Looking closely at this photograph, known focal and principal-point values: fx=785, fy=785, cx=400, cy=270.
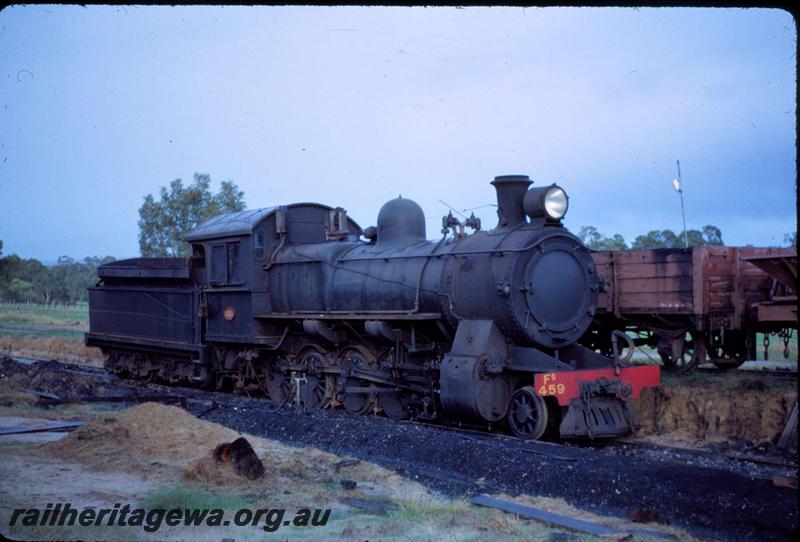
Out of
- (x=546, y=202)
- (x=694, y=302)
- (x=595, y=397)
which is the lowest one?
(x=595, y=397)

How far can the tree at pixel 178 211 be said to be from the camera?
143ft

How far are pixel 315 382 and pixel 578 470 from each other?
710cm

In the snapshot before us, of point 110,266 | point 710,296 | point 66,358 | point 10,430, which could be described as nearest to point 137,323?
point 110,266

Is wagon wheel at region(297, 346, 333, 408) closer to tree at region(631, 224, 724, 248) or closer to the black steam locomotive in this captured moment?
the black steam locomotive

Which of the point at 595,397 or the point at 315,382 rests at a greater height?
the point at 595,397

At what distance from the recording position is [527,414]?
36.1ft

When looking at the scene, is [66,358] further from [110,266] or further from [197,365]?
[197,365]

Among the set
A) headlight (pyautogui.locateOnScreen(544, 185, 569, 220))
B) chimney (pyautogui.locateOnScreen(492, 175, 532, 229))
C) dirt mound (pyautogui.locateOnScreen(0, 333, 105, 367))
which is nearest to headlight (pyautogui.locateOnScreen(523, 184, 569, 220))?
headlight (pyautogui.locateOnScreen(544, 185, 569, 220))

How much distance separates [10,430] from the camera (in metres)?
11.2

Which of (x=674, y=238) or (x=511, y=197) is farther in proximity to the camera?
(x=674, y=238)

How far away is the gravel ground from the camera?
7.03 metres

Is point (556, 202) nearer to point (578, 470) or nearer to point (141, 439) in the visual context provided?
point (578, 470)

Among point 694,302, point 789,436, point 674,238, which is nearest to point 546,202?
point 789,436

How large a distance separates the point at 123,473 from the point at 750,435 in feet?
29.7
